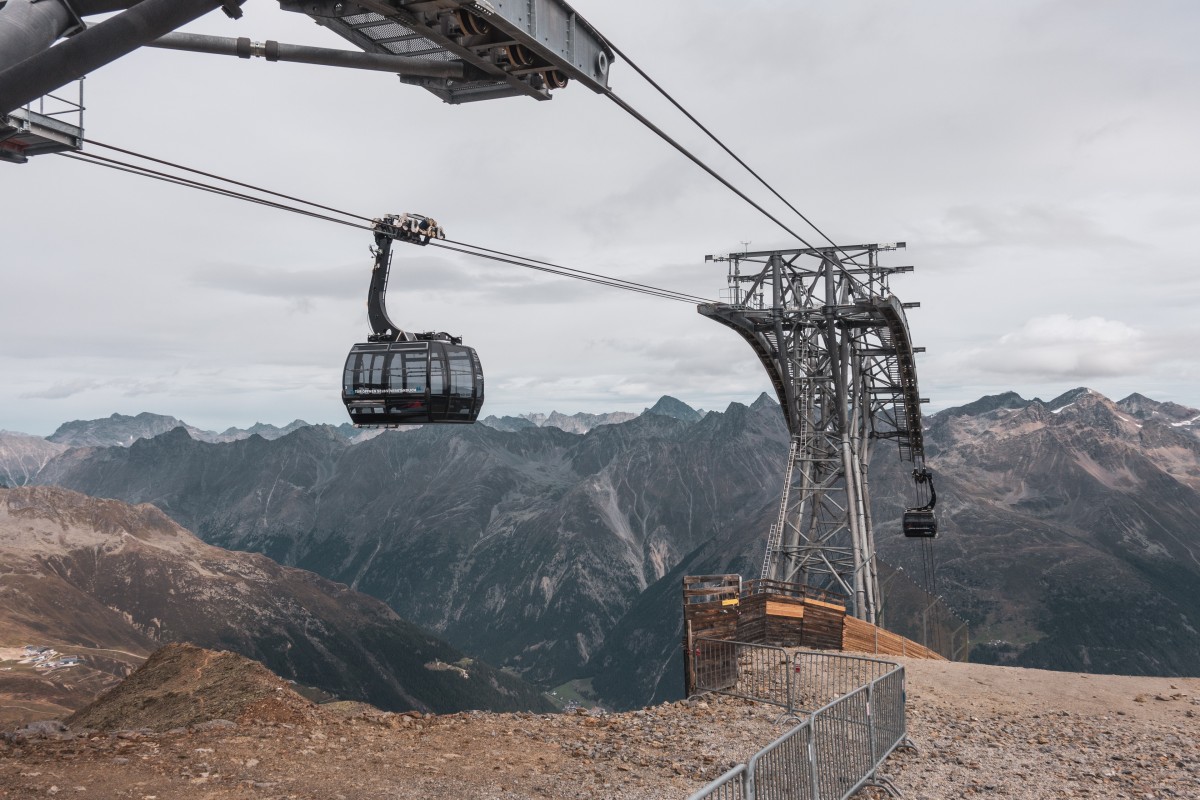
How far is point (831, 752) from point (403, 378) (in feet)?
37.6

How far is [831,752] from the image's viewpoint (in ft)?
42.6

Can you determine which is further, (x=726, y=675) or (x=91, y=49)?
(x=726, y=675)

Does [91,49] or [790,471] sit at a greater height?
[91,49]

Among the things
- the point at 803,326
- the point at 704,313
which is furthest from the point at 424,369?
the point at 803,326

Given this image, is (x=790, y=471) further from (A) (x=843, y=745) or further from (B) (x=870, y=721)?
(A) (x=843, y=745)

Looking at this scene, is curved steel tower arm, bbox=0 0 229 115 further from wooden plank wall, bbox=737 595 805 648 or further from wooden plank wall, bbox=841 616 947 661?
wooden plank wall, bbox=841 616 947 661

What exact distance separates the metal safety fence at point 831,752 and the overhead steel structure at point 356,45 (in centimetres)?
703

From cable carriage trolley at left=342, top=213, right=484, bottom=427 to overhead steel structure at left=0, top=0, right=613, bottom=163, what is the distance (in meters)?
9.88

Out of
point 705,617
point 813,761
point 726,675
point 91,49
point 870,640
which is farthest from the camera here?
point 870,640

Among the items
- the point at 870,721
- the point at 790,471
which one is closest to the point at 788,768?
the point at 870,721

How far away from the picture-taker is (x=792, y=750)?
37.3 ft

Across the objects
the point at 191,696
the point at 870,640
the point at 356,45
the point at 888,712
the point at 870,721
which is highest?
the point at 356,45

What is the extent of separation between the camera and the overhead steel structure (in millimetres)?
5738

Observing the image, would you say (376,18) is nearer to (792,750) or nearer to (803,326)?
(792,750)
